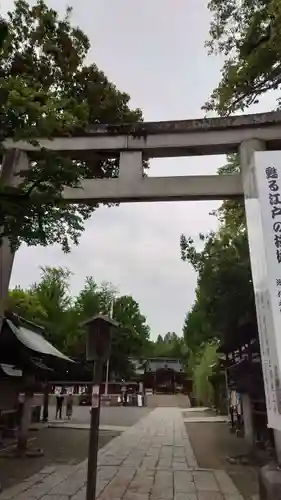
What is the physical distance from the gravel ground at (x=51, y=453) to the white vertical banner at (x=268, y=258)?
479 cm

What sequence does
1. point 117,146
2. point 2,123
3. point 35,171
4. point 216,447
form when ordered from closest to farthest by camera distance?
point 2,123
point 35,171
point 117,146
point 216,447

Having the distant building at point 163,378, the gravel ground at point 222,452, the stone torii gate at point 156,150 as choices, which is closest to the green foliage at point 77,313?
the distant building at point 163,378

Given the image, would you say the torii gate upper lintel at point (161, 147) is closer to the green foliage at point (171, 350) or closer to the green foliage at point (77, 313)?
the green foliage at point (77, 313)

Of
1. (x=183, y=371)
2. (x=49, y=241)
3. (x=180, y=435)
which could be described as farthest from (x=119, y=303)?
(x=49, y=241)

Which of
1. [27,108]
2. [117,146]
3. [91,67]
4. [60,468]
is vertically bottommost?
[60,468]

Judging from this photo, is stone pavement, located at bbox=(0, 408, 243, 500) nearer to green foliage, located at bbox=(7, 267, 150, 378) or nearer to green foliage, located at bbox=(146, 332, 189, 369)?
green foliage, located at bbox=(7, 267, 150, 378)

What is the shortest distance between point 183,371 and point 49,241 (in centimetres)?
4967

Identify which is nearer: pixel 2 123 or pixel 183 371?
pixel 2 123

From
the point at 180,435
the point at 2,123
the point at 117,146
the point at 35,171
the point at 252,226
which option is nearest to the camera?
the point at 252,226

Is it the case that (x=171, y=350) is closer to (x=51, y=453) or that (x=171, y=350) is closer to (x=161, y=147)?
(x=51, y=453)

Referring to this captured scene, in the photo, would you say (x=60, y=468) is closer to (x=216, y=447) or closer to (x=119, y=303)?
(x=216, y=447)

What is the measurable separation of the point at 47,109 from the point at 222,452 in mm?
9370

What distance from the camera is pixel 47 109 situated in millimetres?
4320

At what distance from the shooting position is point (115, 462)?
8.66m
